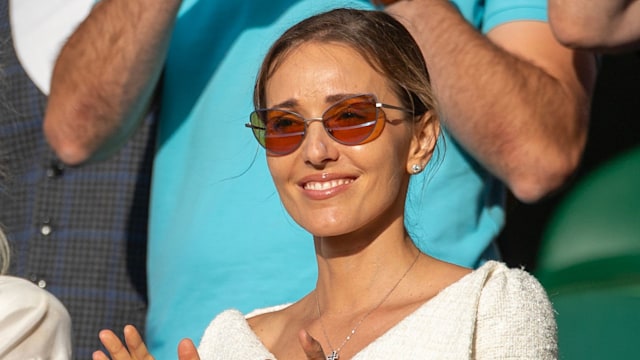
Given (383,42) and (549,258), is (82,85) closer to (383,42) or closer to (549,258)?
(383,42)

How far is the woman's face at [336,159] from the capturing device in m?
2.60

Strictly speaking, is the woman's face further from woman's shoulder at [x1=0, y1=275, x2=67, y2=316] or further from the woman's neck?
woman's shoulder at [x1=0, y1=275, x2=67, y2=316]

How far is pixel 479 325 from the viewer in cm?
250

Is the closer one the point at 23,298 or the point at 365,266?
the point at 365,266

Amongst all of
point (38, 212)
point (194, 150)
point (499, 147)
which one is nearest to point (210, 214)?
point (194, 150)

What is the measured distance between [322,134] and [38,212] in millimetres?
1876

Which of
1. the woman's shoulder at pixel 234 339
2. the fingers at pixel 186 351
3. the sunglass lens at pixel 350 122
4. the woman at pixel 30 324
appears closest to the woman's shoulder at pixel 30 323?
the woman at pixel 30 324

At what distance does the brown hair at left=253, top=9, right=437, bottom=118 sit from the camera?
2.67m

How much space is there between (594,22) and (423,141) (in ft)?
2.51

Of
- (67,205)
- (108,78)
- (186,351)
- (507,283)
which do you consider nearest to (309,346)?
(186,351)

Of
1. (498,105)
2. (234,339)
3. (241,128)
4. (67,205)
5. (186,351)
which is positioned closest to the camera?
(186,351)

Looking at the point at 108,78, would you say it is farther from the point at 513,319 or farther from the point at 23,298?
the point at 513,319

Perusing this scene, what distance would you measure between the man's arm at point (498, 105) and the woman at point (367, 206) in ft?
1.62

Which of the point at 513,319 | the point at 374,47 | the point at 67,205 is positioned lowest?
the point at 67,205
